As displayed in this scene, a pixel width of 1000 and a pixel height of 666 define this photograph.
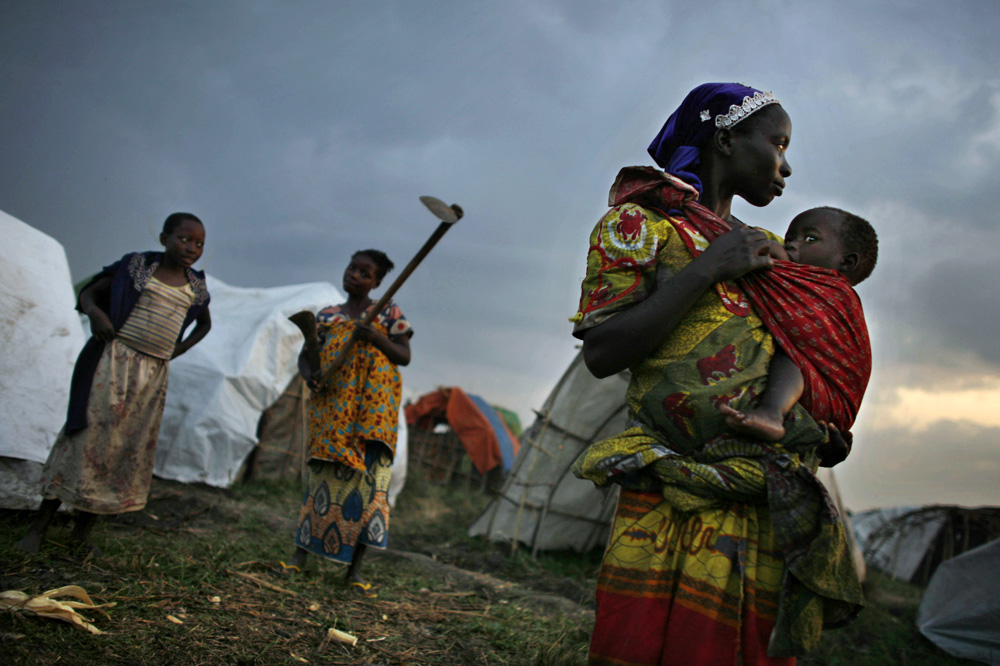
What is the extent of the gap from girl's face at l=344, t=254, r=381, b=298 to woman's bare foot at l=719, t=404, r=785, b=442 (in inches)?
136

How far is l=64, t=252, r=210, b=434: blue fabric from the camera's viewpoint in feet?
11.3

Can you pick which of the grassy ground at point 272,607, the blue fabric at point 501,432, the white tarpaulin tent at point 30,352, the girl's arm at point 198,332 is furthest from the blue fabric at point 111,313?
the blue fabric at point 501,432

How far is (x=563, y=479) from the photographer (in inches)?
283

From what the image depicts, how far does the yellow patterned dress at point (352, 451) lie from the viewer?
3910 mm

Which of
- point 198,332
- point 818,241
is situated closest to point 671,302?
point 818,241

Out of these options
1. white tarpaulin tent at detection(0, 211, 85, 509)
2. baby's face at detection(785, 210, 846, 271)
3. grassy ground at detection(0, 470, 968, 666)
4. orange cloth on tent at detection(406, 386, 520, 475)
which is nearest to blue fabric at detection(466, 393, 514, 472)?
orange cloth on tent at detection(406, 386, 520, 475)

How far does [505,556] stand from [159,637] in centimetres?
481

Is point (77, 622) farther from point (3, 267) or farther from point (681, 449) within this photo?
point (3, 267)

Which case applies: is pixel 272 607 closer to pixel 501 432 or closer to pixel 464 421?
pixel 464 421

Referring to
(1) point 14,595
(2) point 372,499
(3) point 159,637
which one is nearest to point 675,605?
(3) point 159,637

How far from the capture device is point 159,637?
2.31 metres

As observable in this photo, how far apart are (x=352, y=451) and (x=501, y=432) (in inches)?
349

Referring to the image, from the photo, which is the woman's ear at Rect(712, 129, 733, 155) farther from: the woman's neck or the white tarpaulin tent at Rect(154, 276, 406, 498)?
the white tarpaulin tent at Rect(154, 276, 406, 498)

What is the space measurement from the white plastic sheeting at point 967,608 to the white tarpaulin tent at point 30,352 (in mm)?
6293
